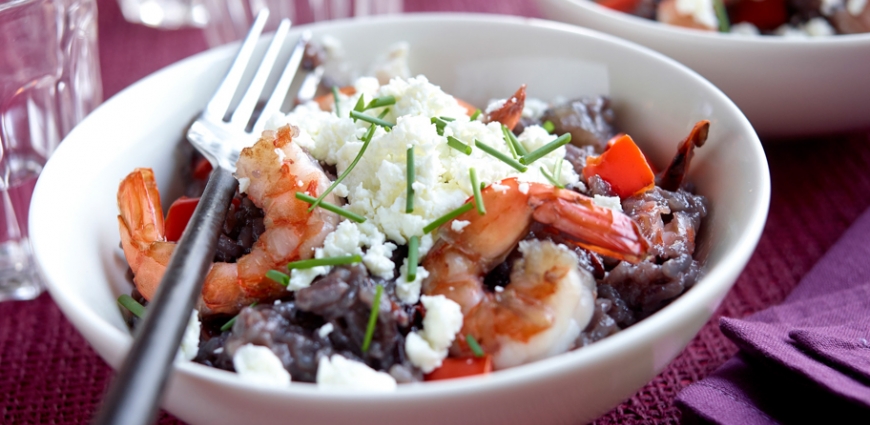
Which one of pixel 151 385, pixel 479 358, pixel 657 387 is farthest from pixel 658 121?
pixel 151 385

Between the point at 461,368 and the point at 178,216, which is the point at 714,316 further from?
the point at 178,216

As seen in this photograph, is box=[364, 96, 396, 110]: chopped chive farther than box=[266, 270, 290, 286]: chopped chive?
Yes

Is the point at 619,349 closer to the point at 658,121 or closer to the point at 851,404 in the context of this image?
the point at 851,404

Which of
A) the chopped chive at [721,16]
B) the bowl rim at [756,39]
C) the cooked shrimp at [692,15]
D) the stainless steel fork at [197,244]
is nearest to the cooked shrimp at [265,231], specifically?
the stainless steel fork at [197,244]

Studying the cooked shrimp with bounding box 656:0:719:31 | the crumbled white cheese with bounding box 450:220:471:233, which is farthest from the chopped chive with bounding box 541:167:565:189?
the cooked shrimp with bounding box 656:0:719:31

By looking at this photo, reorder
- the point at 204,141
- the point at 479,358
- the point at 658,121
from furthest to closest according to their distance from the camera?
the point at 658,121 → the point at 204,141 → the point at 479,358

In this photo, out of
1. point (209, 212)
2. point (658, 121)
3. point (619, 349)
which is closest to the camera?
point (619, 349)

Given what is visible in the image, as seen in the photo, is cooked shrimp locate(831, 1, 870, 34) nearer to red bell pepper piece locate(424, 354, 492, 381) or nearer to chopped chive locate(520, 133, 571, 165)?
chopped chive locate(520, 133, 571, 165)
